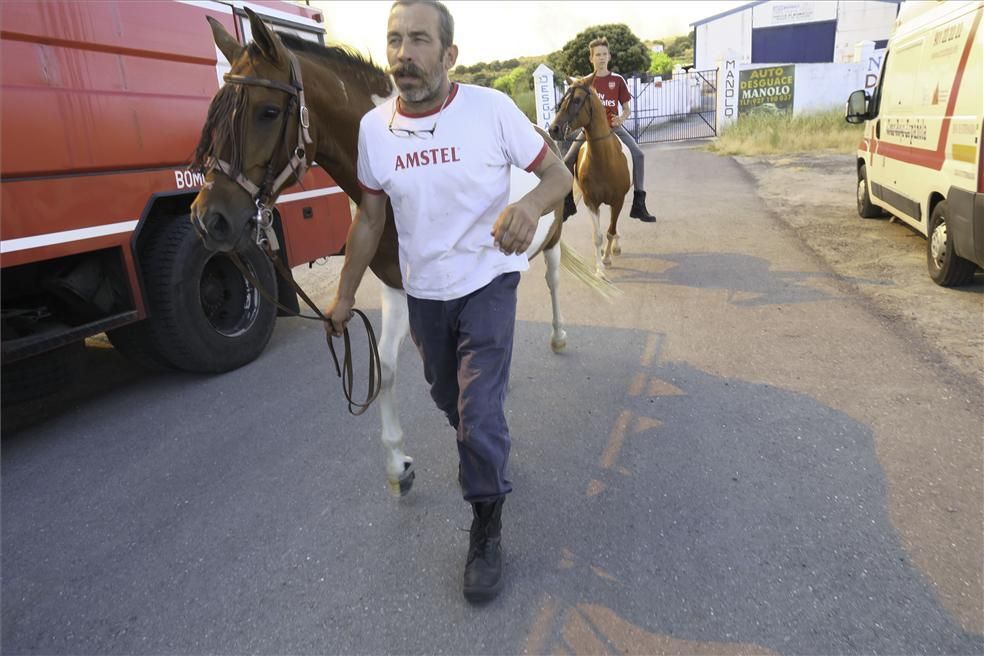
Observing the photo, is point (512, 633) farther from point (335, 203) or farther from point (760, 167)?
point (760, 167)

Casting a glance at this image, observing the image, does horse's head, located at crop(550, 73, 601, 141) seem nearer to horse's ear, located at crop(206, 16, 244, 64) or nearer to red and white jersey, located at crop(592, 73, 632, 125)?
red and white jersey, located at crop(592, 73, 632, 125)

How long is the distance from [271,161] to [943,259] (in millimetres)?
5848

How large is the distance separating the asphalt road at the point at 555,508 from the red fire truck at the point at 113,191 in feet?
1.63

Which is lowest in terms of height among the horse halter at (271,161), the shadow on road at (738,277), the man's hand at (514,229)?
the shadow on road at (738,277)

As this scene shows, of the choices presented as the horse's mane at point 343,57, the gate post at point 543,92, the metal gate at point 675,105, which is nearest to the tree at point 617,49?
the metal gate at point 675,105

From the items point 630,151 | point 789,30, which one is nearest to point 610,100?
point 630,151

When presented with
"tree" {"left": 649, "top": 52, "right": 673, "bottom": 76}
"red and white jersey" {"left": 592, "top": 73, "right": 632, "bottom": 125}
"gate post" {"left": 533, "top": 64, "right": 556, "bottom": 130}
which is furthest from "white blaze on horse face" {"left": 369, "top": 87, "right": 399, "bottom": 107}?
"tree" {"left": 649, "top": 52, "right": 673, "bottom": 76}

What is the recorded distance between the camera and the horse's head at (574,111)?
6723mm

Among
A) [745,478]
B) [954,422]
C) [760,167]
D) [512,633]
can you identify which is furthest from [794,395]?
[760,167]

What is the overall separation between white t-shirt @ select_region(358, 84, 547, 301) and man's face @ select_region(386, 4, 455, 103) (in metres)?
0.11

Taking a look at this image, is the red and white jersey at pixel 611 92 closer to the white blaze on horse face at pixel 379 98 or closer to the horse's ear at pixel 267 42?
the white blaze on horse face at pixel 379 98

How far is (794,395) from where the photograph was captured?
3947 millimetres

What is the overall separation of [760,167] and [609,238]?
9166mm

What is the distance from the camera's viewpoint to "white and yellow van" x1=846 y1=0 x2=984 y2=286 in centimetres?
490
